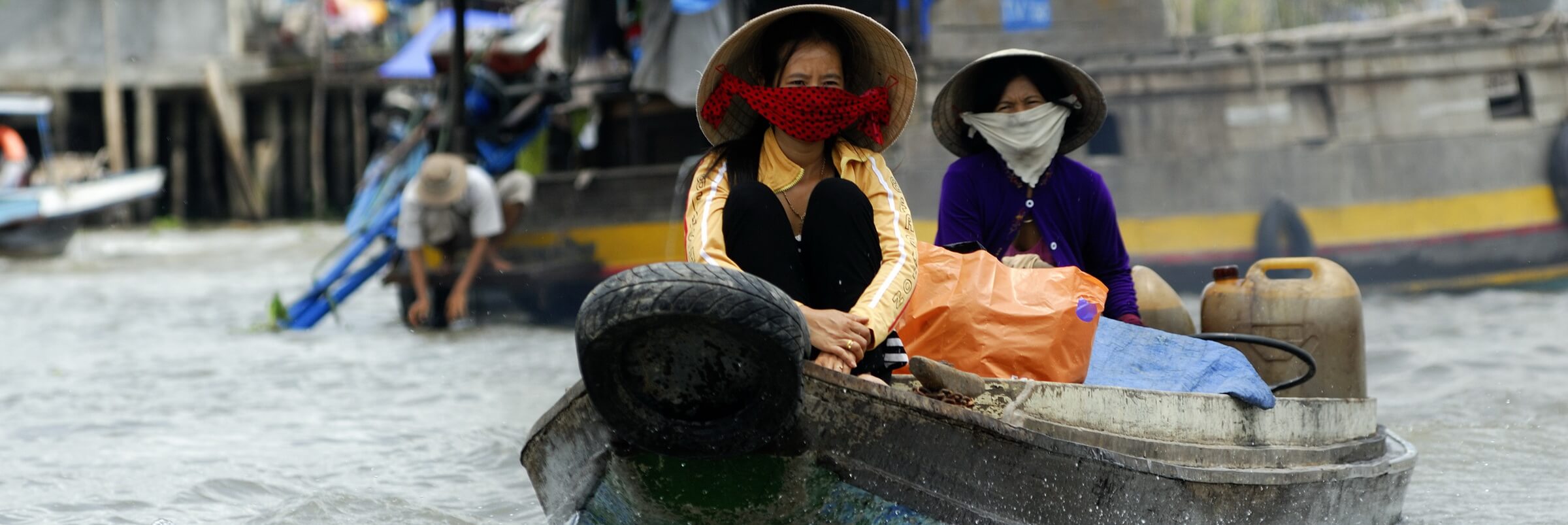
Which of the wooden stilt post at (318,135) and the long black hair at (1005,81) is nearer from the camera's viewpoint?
the long black hair at (1005,81)

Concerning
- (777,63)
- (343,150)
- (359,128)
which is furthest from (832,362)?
(343,150)

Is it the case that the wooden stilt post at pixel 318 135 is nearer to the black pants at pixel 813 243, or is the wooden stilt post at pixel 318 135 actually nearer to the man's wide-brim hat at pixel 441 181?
the man's wide-brim hat at pixel 441 181

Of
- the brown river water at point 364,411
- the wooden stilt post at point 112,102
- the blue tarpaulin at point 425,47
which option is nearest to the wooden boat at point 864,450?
the brown river water at point 364,411

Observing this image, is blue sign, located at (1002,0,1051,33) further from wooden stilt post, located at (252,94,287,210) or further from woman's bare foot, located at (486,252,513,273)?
wooden stilt post, located at (252,94,287,210)

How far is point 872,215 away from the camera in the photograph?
313 cm

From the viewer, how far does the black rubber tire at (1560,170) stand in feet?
42.6

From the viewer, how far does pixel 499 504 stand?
16.4 feet

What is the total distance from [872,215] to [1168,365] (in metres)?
0.95

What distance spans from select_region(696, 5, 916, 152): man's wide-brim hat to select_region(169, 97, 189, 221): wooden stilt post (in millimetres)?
24849

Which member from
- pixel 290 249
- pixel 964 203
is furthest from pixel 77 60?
pixel 964 203

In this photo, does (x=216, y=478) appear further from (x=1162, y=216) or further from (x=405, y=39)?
(x=405, y=39)

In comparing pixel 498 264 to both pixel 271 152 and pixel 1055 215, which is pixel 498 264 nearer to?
pixel 1055 215

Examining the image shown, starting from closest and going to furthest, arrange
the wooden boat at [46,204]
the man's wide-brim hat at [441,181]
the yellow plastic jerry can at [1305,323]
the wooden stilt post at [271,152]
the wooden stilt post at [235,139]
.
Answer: the yellow plastic jerry can at [1305,323] < the man's wide-brim hat at [441,181] < the wooden boat at [46,204] < the wooden stilt post at [235,139] < the wooden stilt post at [271,152]

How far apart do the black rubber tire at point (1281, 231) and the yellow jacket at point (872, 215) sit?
983 cm
